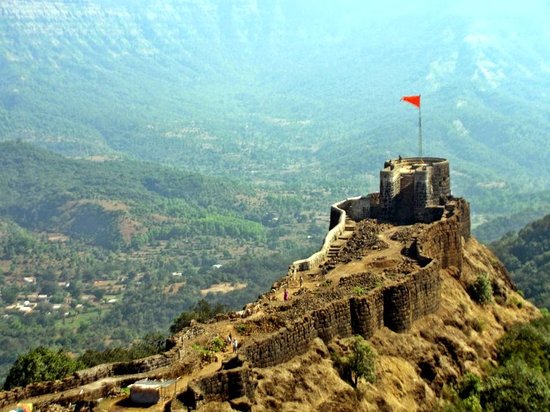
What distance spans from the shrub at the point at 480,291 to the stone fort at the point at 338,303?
0.81 meters

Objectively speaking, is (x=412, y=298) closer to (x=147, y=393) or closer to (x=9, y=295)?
(x=147, y=393)

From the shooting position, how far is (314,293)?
3525 centimetres

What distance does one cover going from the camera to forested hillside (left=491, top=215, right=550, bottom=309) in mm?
91512

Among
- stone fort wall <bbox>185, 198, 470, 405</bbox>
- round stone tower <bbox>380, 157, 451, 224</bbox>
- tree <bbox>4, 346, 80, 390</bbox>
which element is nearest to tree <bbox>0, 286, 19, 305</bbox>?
tree <bbox>4, 346, 80, 390</bbox>

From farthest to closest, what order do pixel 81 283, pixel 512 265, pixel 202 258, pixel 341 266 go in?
pixel 202 258
pixel 81 283
pixel 512 265
pixel 341 266

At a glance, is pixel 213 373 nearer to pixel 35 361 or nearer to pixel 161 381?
pixel 161 381

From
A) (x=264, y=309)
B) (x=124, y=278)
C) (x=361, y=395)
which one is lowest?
(x=124, y=278)

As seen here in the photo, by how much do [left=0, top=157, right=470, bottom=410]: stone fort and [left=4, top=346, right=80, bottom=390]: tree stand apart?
10321 mm

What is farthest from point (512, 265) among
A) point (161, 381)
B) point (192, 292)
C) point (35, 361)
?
point (161, 381)

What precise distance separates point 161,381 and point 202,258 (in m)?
164

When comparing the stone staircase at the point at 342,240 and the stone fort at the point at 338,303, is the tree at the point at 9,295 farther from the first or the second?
the stone staircase at the point at 342,240

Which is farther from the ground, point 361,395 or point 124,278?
point 361,395

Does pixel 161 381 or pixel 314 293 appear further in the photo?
pixel 314 293

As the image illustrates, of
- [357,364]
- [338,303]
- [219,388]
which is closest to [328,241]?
[338,303]
